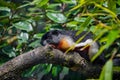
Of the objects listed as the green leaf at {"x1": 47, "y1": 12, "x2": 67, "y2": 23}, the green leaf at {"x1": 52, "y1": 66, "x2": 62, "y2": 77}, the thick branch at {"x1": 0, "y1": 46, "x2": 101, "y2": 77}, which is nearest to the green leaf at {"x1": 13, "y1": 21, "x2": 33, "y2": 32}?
the green leaf at {"x1": 47, "y1": 12, "x2": 67, "y2": 23}

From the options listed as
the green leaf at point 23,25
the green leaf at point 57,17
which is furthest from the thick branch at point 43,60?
the green leaf at point 23,25

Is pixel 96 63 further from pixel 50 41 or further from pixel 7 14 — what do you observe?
pixel 7 14

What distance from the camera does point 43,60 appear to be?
2363 mm

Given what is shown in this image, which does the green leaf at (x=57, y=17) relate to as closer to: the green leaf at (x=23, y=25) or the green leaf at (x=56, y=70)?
the green leaf at (x=23, y=25)

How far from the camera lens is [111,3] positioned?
183cm

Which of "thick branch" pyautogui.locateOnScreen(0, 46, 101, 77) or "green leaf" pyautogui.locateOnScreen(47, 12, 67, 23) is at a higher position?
"green leaf" pyautogui.locateOnScreen(47, 12, 67, 23)

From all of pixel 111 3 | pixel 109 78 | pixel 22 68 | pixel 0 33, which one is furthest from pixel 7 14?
pixel 109 78

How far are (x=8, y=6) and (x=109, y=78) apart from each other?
6.58 feet

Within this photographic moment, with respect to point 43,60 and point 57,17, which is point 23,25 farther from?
point 43,60

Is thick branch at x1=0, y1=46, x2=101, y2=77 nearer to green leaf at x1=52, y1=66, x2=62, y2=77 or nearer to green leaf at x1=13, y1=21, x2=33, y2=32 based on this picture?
green leaf at x1=52, y1=66, x2=62, y2=77

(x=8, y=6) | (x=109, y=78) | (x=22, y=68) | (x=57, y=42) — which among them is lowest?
(x=57, y=42)

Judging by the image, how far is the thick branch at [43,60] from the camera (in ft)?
7.57

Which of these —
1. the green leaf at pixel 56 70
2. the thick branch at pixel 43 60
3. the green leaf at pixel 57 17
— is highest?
the green leaf at pixel 57 17

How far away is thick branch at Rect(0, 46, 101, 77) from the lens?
2307 millimetres
